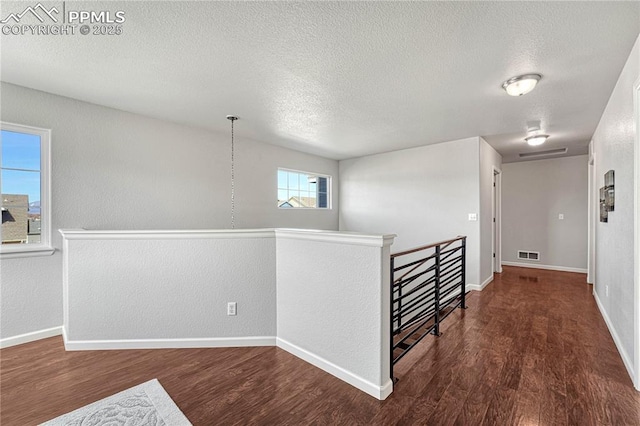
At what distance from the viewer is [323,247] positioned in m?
2.24

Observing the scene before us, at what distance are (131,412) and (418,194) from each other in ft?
15.8

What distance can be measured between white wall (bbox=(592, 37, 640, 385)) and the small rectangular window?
14.4ft

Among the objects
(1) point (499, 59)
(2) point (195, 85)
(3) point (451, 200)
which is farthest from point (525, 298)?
(2) point (195, 85)

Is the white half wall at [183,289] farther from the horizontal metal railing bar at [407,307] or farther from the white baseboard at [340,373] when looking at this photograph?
the horizontal metal railing bar at [407,307]

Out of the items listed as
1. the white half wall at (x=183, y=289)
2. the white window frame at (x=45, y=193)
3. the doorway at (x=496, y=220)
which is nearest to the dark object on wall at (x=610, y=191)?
the doorway at (x=496, y=220)

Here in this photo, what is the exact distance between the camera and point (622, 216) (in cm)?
235

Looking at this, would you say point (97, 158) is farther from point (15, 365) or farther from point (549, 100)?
point (549, 100)

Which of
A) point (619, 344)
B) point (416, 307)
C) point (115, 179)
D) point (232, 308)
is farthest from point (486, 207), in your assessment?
point (115, 179)

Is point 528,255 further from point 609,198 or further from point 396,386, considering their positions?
point 396,386

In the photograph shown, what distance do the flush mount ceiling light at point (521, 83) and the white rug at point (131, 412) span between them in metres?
3.57

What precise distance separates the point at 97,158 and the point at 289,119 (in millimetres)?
2261

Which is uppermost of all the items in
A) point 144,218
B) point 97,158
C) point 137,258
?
point 97,158

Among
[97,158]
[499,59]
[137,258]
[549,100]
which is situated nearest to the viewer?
[499,59]

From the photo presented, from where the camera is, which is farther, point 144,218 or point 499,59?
point 144,218
